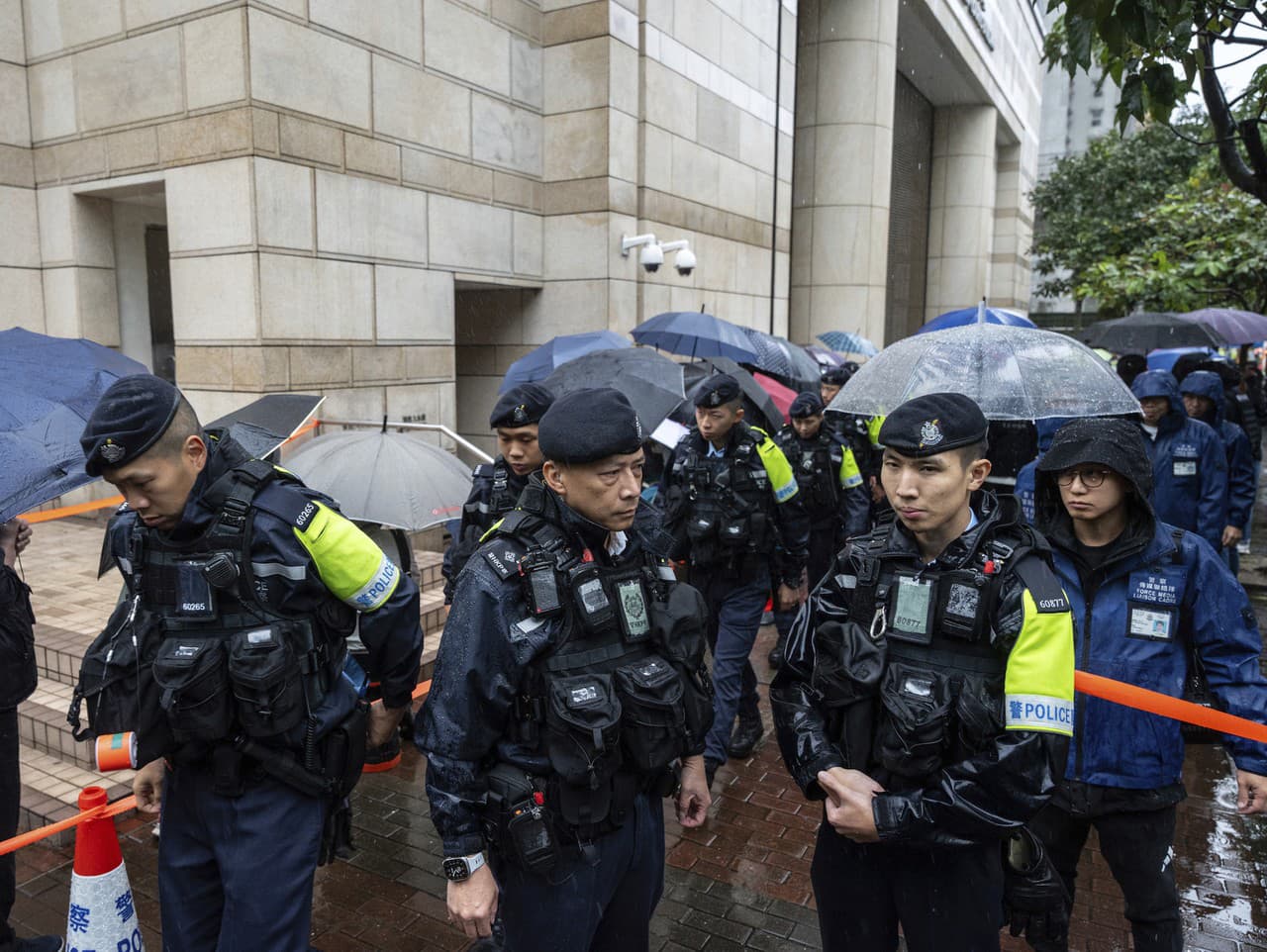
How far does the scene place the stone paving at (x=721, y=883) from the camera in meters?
3.67

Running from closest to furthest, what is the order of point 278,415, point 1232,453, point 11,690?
point 11,690 < point 278,415 < point 1232,453

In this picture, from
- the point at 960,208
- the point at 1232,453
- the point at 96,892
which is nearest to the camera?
the point at 96,892

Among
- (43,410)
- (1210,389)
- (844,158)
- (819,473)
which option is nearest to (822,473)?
(819,473)

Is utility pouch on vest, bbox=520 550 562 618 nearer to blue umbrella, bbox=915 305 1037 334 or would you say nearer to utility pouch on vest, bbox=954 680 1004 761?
utility pouch on vest, bbox=954 680 1004 761

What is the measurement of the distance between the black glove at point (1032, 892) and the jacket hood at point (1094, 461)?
1173 millimetres

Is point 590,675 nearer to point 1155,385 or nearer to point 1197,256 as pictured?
point 1155,385

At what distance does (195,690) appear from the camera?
2.49m

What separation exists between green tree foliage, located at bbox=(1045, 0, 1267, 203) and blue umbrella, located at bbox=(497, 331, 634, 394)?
417cm

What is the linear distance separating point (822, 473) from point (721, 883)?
3.57 m

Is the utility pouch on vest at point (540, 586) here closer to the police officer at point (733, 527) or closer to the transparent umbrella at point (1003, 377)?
the transparent umbrella at point (1003, 377)

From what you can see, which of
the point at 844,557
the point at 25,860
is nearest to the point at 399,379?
the point at 25,860

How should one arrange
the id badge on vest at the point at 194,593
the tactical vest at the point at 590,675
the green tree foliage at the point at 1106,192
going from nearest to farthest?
1. the tactical vest at the point at 590,675
2. the id badge on vest at the point at 194,593
3. the green tree foliage at the point at 1106,192

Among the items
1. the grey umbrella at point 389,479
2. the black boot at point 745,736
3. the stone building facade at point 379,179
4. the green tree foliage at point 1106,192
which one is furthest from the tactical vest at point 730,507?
the green tree foliage at point 1106,192

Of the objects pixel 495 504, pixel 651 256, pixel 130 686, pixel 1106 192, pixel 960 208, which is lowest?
pixel 130 686
